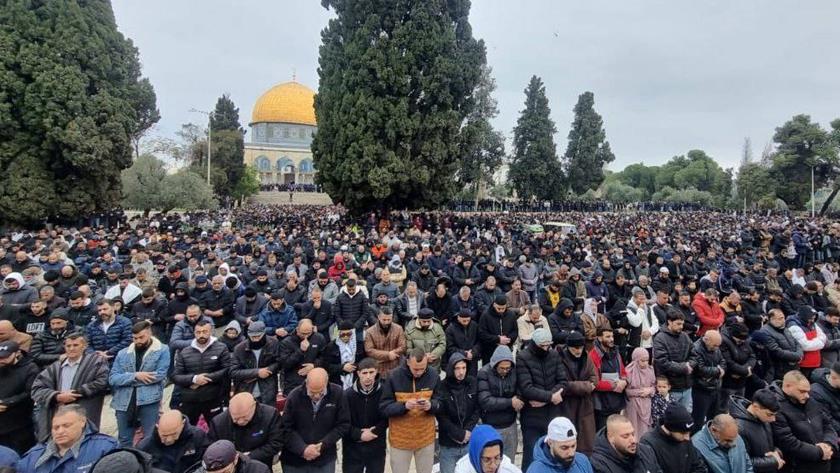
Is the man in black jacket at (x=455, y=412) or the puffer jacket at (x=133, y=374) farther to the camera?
the puffer jacket at (x=133, y=374)

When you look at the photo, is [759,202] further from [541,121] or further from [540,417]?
[540,417]

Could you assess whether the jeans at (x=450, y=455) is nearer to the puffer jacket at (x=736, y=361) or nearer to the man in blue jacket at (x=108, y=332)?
the puffer jacket at (x=736, y=361)

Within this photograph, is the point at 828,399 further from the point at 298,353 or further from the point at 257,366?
the point at 257,366

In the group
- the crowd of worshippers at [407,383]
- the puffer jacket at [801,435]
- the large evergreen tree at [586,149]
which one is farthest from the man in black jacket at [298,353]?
the large evergreen tree at [586,149]

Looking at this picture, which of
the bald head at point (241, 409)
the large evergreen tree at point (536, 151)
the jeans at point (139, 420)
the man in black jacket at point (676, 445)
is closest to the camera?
the man in black jacket at point (676, 445)

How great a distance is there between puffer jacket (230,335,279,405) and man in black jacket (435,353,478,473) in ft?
6.24

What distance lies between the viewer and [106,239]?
12977 mm

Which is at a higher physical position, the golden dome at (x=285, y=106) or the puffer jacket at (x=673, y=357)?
the golden dome at (x=285, y=106)

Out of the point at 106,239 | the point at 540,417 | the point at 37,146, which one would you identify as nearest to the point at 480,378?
the point at 540,417

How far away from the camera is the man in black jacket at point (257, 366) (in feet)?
15.5

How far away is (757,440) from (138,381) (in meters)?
5.49

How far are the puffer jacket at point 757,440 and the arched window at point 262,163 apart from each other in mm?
60967

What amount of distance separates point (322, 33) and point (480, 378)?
22.6 m

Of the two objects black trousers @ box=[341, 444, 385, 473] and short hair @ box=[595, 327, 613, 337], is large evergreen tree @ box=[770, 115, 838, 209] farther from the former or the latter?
black trousers @ box=[341, 444, 385, 473]
